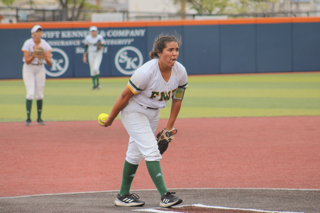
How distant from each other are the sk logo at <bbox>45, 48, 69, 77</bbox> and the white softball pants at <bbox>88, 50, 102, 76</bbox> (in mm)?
5282

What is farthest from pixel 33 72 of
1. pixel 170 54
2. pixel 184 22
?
pixel 184 22

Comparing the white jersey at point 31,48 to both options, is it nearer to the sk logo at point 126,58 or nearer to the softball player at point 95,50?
the softball player at point 95,50

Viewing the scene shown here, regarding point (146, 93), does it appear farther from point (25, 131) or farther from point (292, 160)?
point (25, 131)

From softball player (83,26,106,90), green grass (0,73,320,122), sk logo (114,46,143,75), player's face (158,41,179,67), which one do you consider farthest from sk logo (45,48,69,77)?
player's face (158,41,179,67)

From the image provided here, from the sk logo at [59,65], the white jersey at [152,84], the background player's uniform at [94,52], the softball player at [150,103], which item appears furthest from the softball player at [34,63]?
the sk logo at [59,65]

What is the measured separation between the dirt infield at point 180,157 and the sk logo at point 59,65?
39.9 feet

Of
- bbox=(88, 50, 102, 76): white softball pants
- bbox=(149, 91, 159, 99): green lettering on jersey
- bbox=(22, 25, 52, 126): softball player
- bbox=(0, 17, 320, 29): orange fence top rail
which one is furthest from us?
bbox=(0, 17, 320, 29): orange fence top rail

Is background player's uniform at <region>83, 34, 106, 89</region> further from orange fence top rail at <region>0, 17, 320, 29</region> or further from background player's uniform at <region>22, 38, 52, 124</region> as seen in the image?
background player's uniform at <region>22, 38, 52, 124</region>

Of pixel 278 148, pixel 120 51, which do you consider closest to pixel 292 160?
pixel 278 148

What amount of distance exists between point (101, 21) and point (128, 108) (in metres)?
18.4

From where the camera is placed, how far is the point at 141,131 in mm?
3996

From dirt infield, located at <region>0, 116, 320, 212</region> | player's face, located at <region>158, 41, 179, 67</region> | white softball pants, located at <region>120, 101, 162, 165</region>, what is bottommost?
dirt infield, located at <region>0, 116, 320, 212</region>

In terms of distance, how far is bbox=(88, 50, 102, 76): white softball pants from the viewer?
53.3ft

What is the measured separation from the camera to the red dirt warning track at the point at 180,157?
5219 mm
